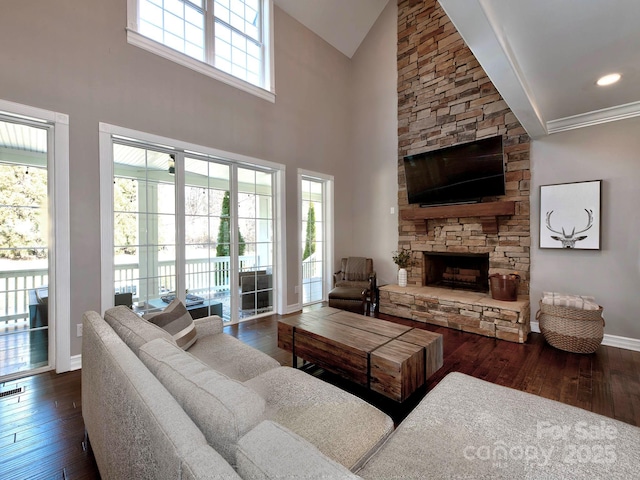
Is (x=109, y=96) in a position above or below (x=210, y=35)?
below

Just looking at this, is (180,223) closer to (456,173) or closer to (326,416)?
(326,416)

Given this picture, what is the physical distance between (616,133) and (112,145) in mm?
5429

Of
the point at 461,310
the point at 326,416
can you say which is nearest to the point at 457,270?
the point at 461,310

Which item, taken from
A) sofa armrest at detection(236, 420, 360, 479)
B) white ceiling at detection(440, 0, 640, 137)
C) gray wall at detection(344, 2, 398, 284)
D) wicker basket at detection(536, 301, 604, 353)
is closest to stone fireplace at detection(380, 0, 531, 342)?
gray wall at detection(344, 2, 398, 284)

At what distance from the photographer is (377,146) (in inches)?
210

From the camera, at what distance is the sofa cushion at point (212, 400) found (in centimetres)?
78

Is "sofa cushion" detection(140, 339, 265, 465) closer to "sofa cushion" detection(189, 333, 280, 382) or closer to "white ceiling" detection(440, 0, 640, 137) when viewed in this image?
"sofa cushion" detection(189, 333, 280, 382)

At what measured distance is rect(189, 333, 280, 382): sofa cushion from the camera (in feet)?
5.92

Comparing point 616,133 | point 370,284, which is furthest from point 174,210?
point 616,133

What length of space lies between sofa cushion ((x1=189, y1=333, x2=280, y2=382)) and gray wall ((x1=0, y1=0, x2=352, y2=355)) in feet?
5.22

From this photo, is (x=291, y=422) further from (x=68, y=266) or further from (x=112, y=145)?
(x=112, y=145)

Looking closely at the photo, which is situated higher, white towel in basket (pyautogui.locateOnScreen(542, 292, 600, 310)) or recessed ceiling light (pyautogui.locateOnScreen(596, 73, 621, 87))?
recessed ceiling light (pyautogui.locateOnScreen(596, 73, 621, 87))

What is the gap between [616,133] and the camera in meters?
3.19

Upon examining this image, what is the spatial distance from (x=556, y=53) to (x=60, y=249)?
448cm
